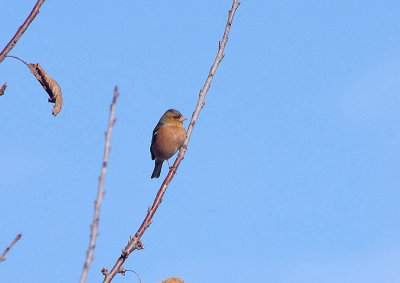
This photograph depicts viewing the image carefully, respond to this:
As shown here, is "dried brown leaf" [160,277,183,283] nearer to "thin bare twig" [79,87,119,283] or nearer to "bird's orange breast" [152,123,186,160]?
"thin bare twig" [79,87,119,283]

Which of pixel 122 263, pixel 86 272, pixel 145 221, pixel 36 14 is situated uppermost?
pixel 36 14

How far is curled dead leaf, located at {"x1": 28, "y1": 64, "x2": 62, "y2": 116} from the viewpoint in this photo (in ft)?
13.4

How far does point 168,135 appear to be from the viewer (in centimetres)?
1264

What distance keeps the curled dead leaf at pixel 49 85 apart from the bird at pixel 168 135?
8163 millimetres

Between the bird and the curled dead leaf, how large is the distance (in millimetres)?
8163

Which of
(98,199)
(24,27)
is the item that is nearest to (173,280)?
(98,199)

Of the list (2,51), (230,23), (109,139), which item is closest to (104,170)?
(109,139)

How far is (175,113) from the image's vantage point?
1300 cm

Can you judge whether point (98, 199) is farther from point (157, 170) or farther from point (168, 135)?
point (157, 170)

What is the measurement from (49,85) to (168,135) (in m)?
8.57

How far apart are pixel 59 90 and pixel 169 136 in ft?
27.8

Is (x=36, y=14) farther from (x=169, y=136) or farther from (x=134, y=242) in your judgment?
(x=169, y=136)

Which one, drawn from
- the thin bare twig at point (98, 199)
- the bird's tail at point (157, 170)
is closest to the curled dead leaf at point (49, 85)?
the thin bare twig at point (98, 199)

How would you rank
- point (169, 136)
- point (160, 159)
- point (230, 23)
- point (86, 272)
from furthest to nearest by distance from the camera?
point (160, 159) → point (169, 136) → point (230, 23) → point (86, 272)
